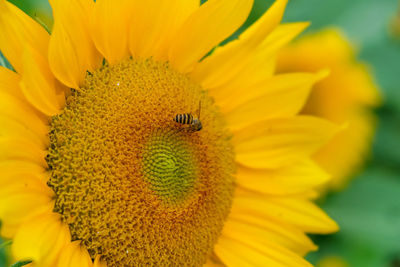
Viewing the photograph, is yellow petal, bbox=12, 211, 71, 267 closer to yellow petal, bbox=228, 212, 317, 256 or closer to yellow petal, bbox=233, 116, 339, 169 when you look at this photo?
yellow petal, bbox=228, 212, 317, 256

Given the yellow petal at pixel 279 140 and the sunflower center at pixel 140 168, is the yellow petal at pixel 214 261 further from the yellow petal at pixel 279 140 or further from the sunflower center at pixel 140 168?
the yellow petal at pixel 279 140

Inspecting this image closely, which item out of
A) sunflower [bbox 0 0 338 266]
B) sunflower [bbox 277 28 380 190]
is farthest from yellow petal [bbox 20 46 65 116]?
sunflower [bbox 277 28 380 190]

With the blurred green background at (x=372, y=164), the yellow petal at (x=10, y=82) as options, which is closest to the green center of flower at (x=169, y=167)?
the yellow petal at (x=10, y=82)

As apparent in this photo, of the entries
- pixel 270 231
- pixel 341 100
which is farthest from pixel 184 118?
pixel 341 100

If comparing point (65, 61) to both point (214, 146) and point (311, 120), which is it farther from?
point (311, 120)

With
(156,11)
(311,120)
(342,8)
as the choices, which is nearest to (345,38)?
(342,8)

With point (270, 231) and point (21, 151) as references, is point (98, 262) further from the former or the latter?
point (270, 231)
